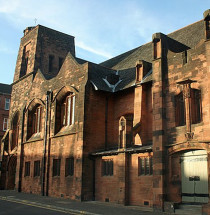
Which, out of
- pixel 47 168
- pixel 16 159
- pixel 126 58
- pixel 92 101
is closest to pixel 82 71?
pixel 92 101

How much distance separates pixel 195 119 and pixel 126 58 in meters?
13.2

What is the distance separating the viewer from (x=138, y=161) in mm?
16969

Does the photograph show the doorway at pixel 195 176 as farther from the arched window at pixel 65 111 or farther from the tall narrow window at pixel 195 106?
the arched window at pixel 65 111

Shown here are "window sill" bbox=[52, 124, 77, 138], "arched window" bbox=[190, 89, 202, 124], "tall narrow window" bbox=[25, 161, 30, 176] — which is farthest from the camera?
"tall narrow window" bbox=[25, 161, 30, 176]

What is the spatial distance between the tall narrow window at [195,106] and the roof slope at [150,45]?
564 centimetres

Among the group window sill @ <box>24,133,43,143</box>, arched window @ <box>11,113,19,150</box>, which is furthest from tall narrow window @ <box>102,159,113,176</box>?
arched window @ <box>11,113,19,150</box>

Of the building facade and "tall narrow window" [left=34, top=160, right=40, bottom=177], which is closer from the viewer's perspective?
"tall narrow window" [left=34, top=160, right=40, bottom=177]

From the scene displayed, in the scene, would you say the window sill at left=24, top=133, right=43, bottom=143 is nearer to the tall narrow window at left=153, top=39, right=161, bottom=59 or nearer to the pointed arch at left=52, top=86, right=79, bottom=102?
the pointed arch at left=52, top=86, right=79, bottom=102

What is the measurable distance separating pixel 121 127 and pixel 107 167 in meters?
3.02

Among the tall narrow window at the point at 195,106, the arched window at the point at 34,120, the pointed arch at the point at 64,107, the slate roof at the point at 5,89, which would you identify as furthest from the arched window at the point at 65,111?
the slate roof at the point at 5,89

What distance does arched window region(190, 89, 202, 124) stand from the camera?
14711 millimetres

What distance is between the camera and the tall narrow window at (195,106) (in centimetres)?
1472

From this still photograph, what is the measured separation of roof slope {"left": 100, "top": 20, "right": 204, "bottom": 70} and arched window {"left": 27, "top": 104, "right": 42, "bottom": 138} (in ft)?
26.3

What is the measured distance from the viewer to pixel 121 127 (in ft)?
58.8
